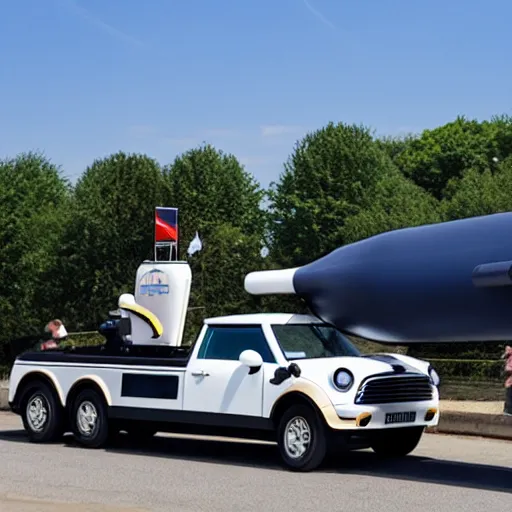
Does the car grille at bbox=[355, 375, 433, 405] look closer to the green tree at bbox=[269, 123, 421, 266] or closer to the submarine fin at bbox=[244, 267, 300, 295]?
the submarine fin at bbox=[244, 267, 300, 295]

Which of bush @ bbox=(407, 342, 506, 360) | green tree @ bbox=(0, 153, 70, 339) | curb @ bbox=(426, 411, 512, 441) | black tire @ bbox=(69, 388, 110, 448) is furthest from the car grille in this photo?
green tree @ bbox=(0, 153, 70, 339)

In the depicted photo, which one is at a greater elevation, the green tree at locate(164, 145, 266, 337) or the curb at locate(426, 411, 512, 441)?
the green tree at locate(164, 145, 266, 337)

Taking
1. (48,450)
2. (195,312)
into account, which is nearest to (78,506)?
(48,450)

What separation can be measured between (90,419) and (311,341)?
344cm

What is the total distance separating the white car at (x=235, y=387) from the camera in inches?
480

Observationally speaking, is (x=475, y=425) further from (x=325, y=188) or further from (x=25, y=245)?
(x=325, y=188)

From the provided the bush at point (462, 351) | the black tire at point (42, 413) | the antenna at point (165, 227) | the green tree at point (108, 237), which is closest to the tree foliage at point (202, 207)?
the green tree at point (108, 237)

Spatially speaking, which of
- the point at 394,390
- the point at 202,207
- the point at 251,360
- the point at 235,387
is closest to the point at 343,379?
the point at 394,390

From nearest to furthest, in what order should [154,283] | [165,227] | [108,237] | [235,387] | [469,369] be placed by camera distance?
[235,387]
[154,283]
[165,227]
[469,369]
[108,237]

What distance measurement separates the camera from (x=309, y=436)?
12133 millimetres

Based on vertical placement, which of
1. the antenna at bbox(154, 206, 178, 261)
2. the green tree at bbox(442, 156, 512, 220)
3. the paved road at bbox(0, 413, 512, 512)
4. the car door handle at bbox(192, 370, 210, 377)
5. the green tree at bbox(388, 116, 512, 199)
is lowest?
the paved road at bbox(0, 413, 512, 512)

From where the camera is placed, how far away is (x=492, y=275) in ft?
35.2

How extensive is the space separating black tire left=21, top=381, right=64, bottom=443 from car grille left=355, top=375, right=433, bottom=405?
4.95m

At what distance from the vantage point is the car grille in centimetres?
1217
